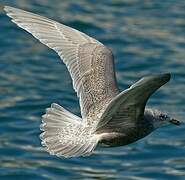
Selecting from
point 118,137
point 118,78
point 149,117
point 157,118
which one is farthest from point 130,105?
point 118,78

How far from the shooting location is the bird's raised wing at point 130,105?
6.24 meters

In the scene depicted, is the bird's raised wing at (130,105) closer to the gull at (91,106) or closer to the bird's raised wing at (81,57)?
the gull at (91,106)

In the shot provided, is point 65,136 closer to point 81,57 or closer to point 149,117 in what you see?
point 149,117

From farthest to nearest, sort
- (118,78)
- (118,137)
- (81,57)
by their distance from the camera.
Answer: (118,78) → (81,57) → (118,137)

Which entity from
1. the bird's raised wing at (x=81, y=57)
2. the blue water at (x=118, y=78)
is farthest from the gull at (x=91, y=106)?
the blue water at (x=118, y=78)

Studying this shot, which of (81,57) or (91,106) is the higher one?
(81,57)

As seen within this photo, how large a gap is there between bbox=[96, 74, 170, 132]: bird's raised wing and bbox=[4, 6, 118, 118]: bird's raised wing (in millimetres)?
433

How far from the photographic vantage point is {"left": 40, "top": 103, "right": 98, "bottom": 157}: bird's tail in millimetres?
7117

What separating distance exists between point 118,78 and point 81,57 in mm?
3165

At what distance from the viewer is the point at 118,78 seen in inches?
449

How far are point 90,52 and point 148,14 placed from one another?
516 cm

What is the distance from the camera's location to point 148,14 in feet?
43.8

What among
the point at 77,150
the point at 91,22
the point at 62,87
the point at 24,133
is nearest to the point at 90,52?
the point at 77,150

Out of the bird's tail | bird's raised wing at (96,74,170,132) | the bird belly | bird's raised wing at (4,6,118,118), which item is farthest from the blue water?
bird's raised wing at (96,74,170,132)
